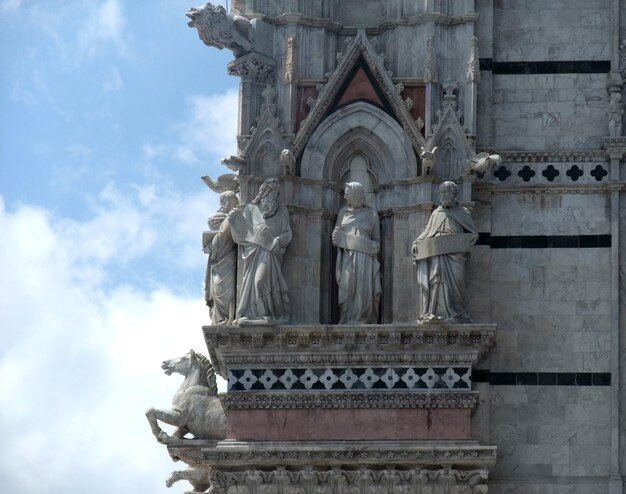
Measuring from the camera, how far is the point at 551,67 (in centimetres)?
2248

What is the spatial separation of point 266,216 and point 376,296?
1.27 m

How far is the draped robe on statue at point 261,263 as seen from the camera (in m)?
21.3

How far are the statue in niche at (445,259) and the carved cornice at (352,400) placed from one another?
0.70 m

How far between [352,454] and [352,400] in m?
0.53

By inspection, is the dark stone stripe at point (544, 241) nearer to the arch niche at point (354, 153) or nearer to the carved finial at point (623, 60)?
the arch niche at point (354, 153)

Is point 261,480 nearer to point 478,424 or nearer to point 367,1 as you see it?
point 478,424

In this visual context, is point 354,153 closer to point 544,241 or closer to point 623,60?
point 544,241

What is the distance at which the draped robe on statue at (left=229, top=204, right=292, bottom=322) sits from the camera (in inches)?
839

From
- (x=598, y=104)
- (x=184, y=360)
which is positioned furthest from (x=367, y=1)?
(x=184, y=360)

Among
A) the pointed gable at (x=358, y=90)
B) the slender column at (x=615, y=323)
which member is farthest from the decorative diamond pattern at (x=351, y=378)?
the pointed gable at (x=358, y=90)

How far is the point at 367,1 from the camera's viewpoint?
899 inches

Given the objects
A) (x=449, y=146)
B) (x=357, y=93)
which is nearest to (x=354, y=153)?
(x=357, y=93)

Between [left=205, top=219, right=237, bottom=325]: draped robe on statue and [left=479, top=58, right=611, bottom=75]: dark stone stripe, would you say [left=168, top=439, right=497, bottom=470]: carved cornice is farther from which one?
[left=479, top=58, right=611, bottom=75]: dark stone stripe

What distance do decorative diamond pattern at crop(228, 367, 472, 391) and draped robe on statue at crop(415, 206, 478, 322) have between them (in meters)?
0.52
